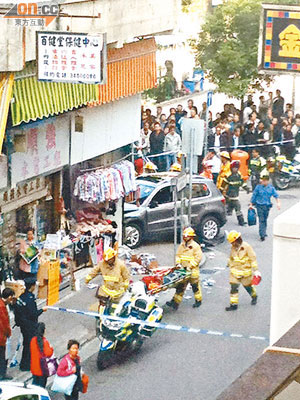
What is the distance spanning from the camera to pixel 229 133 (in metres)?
27.0

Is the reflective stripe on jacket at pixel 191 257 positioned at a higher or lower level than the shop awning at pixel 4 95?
lower

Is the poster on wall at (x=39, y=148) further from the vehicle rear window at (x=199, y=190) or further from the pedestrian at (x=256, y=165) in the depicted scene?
the pedestrian at (x=256, y=165)

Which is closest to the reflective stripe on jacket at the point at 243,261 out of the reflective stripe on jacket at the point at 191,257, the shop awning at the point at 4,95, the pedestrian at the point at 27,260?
the reflective stripe on jacket at the point at 191,257

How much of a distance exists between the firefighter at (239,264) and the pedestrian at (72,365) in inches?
198

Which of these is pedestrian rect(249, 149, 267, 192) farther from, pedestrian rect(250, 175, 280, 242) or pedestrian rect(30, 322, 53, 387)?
pedestrian rect(30, 322, 53, 387)

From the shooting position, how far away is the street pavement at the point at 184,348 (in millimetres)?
13312

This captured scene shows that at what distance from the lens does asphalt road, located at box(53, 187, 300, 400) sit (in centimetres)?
1324

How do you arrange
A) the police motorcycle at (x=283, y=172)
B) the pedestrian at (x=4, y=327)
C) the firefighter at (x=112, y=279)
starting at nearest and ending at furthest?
the pedestrian at (x=4, y=327) → the firefighter at (x=112, y=279) → the police motorcycle at (x=283, y=172)

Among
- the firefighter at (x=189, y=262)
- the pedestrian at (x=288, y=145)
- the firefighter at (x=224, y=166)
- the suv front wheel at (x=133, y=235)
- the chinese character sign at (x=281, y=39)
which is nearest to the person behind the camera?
the chinese character sign at (x=281, y=39)

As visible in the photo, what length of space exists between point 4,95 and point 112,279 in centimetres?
323

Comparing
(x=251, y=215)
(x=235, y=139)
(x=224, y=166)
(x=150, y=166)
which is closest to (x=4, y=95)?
(x=251, y=215)

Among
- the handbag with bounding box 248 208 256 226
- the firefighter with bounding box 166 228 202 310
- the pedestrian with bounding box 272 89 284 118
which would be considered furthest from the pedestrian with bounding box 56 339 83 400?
the pedestrian with bounding box 272 89 284 118

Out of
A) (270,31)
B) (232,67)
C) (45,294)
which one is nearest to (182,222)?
(45,294)

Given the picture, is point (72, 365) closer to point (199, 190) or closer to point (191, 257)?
point (191, 257)
